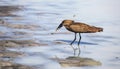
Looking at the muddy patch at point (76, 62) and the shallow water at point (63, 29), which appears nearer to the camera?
the muddy patch at point (76, 62)

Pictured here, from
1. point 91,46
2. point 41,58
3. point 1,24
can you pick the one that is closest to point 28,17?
point 1,24

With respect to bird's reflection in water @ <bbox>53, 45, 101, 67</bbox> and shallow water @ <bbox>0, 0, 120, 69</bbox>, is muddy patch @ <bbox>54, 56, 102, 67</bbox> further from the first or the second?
shallow water @ <bbox>0, 0, 120, 69</bbox>

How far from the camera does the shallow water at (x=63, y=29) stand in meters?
8.73

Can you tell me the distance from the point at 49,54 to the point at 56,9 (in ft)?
24.9

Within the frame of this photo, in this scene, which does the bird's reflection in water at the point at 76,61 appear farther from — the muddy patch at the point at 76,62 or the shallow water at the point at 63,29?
the shallow water at the point at 63,29

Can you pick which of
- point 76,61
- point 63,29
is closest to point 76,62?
point 76,61

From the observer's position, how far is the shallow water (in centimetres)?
873

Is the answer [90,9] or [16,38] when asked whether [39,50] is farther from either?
[90,9]

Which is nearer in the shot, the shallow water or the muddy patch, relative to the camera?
the muddy patch

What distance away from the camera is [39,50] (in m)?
9.31

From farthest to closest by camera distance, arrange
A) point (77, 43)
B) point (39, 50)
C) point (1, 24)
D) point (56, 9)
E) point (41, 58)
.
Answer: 1. point (56, 9)
2. point (1, 24)
3. point (77, 43)
4. point (39, 50)
5. point (41, 58)

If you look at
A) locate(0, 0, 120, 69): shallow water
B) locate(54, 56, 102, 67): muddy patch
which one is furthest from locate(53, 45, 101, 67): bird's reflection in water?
locate(0, 0, 120, 69): shallow water

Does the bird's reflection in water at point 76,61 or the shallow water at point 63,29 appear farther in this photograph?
the shallow water at point 63,29

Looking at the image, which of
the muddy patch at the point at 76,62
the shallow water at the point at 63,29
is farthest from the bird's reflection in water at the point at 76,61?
the shallow water at the point at 63,29
